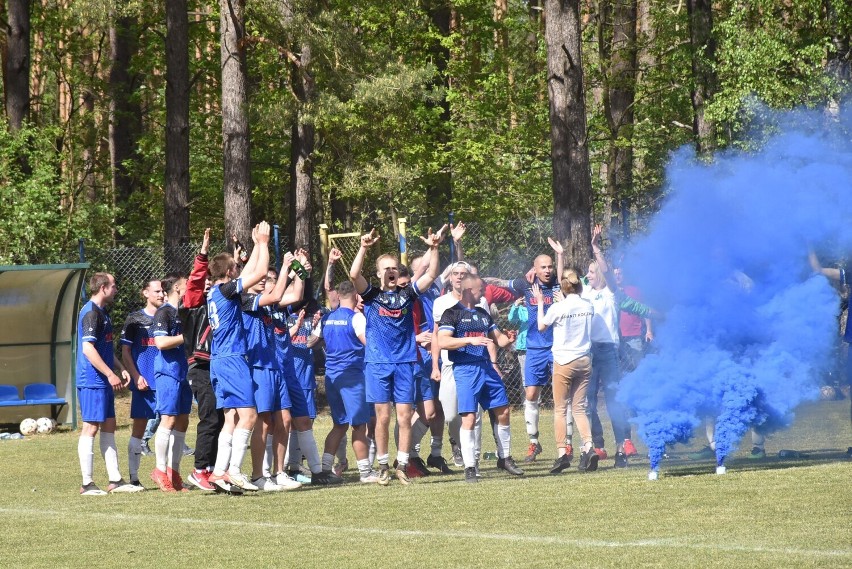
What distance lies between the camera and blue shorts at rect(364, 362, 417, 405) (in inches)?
440

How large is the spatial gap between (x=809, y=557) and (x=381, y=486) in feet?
16.6

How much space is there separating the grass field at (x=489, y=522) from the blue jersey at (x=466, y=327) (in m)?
1.17

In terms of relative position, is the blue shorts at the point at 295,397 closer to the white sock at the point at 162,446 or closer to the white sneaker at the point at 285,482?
the white sneaker at the point at 285,482

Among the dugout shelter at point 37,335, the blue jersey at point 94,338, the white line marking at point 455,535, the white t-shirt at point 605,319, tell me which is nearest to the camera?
the white line marking at point 455,535

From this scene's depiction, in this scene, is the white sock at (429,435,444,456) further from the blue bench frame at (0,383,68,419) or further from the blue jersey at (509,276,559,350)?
the blue bench frame at (0,383,68,419)

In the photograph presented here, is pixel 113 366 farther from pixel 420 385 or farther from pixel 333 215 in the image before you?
pixel 333 215

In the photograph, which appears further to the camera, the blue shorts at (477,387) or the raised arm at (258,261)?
the blue shorts at (477,387)

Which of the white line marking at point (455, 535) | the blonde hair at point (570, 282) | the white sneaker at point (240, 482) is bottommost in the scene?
the white line marking at point (455, 535)

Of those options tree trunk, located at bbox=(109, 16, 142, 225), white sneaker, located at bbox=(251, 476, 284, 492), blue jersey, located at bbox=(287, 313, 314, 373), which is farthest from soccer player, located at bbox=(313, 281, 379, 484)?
A: tree trunk, located at bbox=(109, 16, 142, 225)

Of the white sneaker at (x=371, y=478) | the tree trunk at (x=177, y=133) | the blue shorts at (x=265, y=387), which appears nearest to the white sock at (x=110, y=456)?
the blue shorts at (x=265, y=387)

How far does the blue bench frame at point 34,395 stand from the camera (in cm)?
1831

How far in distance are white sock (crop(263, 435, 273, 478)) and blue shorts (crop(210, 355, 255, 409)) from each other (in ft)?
3.03

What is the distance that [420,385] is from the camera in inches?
483

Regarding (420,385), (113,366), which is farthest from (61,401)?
(420,385)
